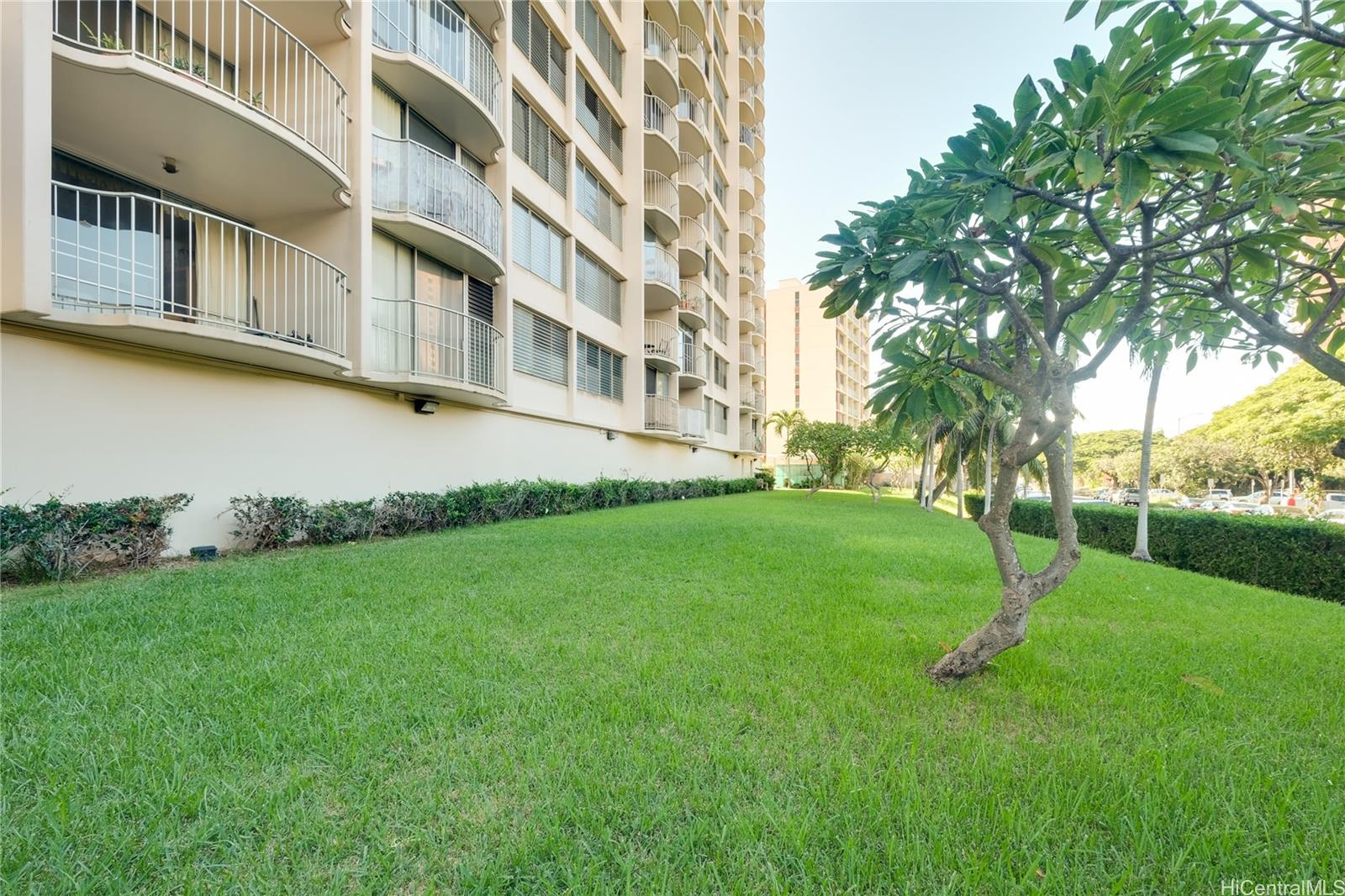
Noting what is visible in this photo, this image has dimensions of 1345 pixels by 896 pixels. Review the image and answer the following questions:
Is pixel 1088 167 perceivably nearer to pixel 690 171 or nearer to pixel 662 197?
pixel 662 197

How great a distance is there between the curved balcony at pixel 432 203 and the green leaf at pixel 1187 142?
9.61 meters

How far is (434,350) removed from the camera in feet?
31.2

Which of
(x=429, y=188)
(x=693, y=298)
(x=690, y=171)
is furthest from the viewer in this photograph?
(x=693, y=298)

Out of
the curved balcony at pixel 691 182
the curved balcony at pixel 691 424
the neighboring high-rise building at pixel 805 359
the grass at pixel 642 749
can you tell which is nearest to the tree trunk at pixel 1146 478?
the grass at pixel 642 749

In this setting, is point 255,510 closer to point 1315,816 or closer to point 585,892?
point 585,892

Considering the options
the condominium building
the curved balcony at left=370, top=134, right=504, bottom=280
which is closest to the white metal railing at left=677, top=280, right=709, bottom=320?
the condominium building

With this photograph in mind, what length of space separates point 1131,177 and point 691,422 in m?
19.4

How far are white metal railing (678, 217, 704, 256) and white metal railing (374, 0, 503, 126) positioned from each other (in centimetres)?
1231

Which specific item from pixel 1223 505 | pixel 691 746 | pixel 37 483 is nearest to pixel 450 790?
pixel 691 746

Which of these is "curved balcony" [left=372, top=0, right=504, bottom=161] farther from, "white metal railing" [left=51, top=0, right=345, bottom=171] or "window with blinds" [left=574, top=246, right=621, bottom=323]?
"window with blinds" [left=574, top=246, right=621, bottom=323]

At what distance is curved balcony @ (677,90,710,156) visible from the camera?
20906 millimetres

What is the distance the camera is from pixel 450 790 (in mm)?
1974

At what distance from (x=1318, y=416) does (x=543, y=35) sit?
33533 millimetres

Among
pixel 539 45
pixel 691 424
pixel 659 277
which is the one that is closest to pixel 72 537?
pixel 539 45
